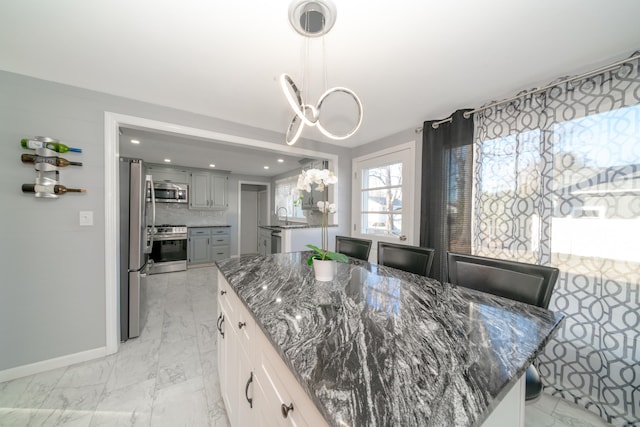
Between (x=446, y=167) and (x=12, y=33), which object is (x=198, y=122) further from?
Answer: (x=446, y=167)

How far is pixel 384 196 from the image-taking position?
305cm

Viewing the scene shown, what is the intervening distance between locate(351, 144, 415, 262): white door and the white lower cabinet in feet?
7.00

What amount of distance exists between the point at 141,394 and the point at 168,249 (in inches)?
144

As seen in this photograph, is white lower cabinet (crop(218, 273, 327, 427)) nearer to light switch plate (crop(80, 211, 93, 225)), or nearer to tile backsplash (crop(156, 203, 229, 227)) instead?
light switch plate (crop(80, 211, 93, 225))

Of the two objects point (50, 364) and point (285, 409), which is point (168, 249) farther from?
point (285, 409)

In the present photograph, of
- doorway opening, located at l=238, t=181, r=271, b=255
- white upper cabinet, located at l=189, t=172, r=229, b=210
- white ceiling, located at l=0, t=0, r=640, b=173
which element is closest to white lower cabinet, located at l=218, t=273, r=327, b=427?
white ceiling, located at l=0, t=0, r=640, b=173

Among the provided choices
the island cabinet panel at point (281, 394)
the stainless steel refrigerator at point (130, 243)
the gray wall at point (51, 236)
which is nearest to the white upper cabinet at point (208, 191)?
the stainless steel refrigerator at point (130, 243)

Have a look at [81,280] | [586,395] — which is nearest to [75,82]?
[81,280]

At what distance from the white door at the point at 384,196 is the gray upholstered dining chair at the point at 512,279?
1.38 m

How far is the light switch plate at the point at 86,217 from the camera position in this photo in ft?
6.20

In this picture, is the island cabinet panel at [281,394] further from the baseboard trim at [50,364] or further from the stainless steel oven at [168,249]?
the stainless steel oven at [168,249]

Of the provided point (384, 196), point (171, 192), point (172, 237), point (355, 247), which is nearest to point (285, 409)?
point (355, 247)

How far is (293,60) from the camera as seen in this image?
1.52 m

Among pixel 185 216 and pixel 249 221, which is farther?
pixel 249 221
